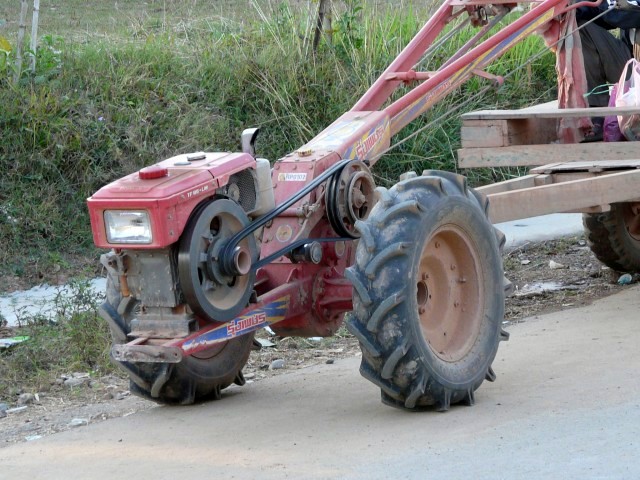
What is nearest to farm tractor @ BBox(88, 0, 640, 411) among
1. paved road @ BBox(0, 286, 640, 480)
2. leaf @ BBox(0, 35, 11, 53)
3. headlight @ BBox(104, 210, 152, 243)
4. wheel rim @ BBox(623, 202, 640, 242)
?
headlight @ BBox(104, 210, 152, 243)

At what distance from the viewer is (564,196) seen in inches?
234

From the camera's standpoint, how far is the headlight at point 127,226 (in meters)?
4.68

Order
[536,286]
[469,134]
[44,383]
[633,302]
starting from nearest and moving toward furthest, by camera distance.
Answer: [44,383] < [469,134] < [633,302] < [536,286]

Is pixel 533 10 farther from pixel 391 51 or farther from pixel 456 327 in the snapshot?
pixel 391 51

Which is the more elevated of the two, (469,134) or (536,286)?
(469,134)

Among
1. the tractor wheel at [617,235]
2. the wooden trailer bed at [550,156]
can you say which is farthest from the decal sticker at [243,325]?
the tractor wheel at [617,235]

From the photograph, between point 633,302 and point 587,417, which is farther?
point 633,302

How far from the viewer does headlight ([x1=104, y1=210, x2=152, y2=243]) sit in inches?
184

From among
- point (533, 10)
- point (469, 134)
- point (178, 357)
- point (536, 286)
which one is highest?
point (533, 10)

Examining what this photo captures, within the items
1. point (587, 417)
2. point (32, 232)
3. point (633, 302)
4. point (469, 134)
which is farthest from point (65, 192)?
point (587, 417)

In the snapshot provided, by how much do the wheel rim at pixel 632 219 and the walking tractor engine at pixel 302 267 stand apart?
2.70 m

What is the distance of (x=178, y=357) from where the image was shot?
4.71 metres

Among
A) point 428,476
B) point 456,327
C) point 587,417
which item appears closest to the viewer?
point 428,476

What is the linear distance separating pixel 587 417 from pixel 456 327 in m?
0.77
